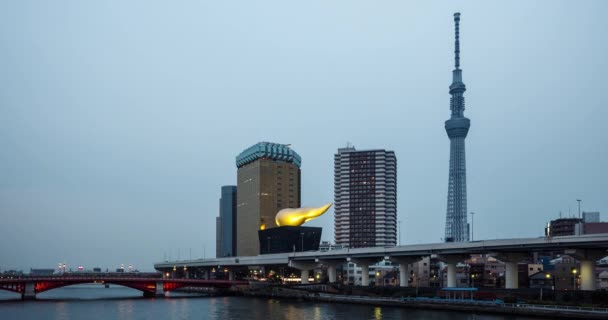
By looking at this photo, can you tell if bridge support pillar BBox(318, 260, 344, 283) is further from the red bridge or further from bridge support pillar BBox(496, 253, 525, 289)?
bridge support pillar BBox(496, 253, 525, 289)

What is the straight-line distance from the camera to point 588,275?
71438 millimetres

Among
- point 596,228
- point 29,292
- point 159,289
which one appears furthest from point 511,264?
point 29,292

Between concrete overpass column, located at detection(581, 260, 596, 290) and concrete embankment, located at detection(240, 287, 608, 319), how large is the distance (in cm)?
811

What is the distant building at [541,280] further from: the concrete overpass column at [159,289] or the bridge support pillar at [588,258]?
the concrete overpass column at [159,289]

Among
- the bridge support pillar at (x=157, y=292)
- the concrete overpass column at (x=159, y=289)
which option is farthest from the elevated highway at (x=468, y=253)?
the bridge support pillar at (x=157, y=292)

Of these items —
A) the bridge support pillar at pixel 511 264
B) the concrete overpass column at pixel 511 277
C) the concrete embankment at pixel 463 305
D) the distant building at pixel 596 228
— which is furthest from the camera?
the distant building at pixel 596 228

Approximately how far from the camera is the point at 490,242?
8000cm

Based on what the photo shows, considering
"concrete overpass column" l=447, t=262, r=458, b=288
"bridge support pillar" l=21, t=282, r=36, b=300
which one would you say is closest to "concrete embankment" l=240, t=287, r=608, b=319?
"concrete overpass column" l=447, t=262, r=458, b=288

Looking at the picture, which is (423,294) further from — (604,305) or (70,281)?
(70,281)

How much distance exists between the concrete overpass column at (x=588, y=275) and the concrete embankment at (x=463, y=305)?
8106mm

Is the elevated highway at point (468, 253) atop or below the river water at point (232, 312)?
atop

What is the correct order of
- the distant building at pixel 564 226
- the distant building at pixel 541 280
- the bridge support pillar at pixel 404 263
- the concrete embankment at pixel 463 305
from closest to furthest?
the concrete embankment at pixel 463 305, the distant building at pixel 541 280, the bridge support pillar at pixel 404 263, the distant building at pixel 564 226

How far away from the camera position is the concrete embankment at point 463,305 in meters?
60.4

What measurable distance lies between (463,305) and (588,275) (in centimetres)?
1414
